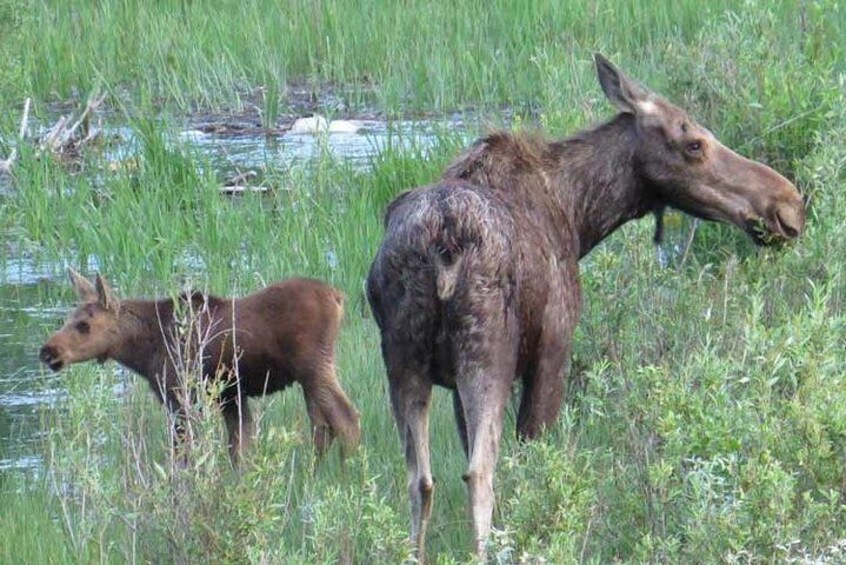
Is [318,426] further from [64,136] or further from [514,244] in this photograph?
[64,136]

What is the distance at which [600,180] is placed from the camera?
25.7 feet

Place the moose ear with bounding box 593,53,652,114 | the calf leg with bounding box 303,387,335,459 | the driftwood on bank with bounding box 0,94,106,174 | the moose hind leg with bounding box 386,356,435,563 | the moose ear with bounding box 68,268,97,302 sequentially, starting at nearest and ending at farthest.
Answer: the moose hind leg with bounding box 386,356,435,563
the moose ear with bounding box 593,53,652,114
the calf leg with bounding box 303,387,335,459
the moose ear with bounding box 68,268,97,302
the driftwood on bank with bounding box 0,94,106,174

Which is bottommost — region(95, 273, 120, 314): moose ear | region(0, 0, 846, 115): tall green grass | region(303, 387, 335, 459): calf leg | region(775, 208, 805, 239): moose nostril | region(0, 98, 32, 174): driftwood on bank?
region(303, 387, 335, 459): calf leg

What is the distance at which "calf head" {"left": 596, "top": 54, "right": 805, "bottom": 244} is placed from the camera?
7.79m

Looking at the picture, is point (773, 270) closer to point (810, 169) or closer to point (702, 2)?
point (810, 169)

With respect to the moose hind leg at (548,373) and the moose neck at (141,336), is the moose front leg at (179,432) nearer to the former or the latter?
the moose neck at (141,336)

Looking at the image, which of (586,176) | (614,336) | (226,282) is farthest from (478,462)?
(226,282)

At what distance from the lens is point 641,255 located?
8.92m

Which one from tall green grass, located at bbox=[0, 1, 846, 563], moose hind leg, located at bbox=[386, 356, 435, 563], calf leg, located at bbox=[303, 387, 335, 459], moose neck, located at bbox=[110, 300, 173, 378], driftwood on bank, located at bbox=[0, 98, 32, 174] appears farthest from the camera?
driftwood on bank, located at bbox=[0, 98, 32, 174]

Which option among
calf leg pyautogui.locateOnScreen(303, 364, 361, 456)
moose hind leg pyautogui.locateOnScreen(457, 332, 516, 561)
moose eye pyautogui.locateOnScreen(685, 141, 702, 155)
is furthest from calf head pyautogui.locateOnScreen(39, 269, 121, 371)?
moose eye pyautogui.locateOnScreen(685, 141, 702, 155)

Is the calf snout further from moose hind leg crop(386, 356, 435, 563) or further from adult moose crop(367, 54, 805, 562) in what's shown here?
moose hind leg crop(386, 356, 435, 563)

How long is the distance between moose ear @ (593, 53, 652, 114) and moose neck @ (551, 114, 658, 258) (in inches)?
2.5

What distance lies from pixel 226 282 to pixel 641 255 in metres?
3.53

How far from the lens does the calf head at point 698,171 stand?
25.6ft
